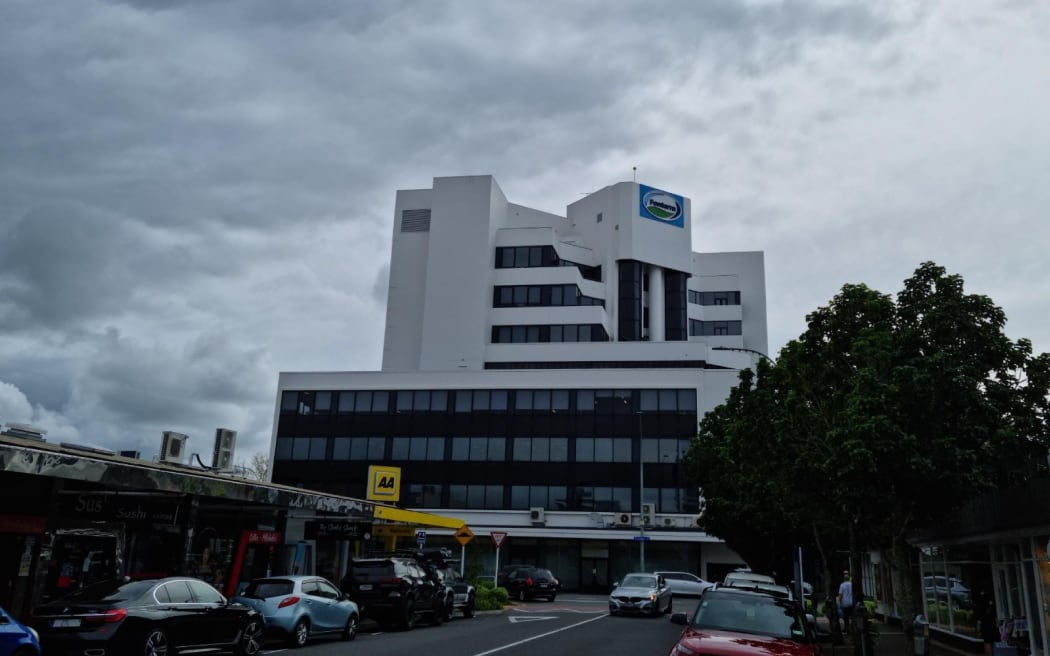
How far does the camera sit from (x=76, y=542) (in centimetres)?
1956

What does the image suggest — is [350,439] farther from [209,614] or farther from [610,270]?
[209,614]

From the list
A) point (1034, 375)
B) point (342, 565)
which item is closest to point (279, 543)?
point (342, 565)

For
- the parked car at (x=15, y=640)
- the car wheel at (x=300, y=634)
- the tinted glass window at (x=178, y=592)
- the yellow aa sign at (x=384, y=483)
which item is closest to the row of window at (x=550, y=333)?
the yellow aa sign at (x=384, y=483)

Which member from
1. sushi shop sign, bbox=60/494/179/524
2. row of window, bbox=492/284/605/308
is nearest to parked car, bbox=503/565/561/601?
sushi shop sign, bbox=60/494/179/524

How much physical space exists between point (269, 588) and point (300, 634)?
122cm

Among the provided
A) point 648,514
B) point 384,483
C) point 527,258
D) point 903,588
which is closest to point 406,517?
point 384,483

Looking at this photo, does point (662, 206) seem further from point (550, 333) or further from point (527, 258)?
point (550, 333)

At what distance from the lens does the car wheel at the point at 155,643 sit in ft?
45.6

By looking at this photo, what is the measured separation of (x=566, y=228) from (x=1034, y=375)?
200 feet

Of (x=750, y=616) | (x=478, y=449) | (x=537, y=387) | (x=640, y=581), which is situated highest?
(x=537, y=387)

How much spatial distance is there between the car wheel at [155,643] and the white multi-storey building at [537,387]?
41619 mm

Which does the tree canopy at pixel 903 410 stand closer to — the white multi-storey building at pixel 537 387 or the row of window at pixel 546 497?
the white multi-storey building at pixel 537 387

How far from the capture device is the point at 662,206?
71812mm

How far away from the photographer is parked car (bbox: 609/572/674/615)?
30.9 m
